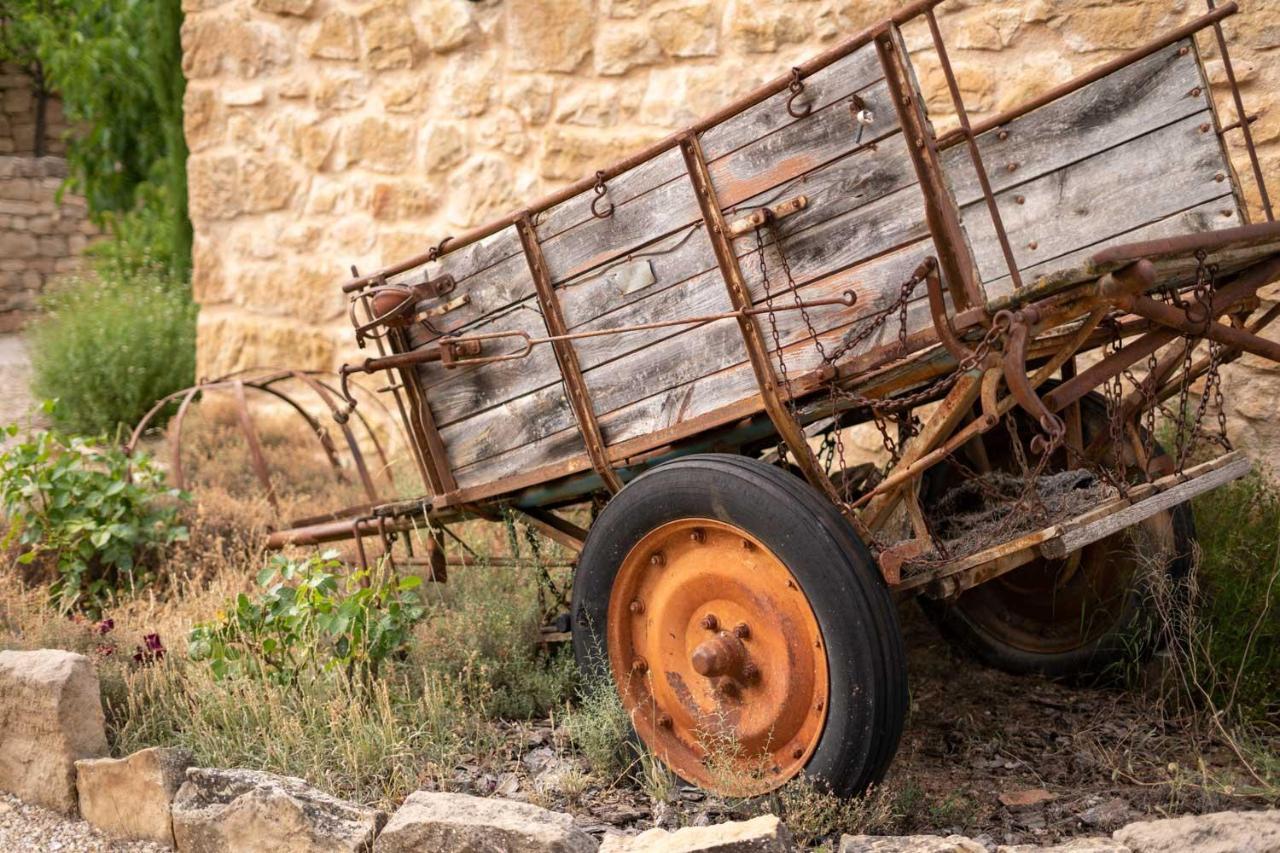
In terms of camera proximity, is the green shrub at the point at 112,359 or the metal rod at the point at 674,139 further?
the green shrub at the point at 112,359

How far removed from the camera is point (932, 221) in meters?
2.81

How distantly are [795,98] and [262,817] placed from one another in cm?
216

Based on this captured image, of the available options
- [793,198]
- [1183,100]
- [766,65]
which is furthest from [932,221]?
[766,65]

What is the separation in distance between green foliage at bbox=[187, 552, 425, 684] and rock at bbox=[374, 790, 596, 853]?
78 cm

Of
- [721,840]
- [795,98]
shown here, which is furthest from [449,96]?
[721,840]

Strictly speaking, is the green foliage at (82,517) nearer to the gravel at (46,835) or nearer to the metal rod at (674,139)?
the gravel at (46,835)

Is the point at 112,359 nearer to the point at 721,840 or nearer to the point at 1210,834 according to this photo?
the point at 721,840

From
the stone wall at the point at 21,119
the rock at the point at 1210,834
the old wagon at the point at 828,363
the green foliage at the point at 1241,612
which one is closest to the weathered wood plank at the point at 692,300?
the old wagon at the point at 828,363

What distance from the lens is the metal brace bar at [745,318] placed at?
3.03 m

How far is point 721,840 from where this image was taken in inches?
100

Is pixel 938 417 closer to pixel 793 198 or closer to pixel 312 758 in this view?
pixel 793 198

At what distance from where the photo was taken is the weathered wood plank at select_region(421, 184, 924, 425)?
2930 millimetres

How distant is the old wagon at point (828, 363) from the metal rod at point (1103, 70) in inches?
0.4

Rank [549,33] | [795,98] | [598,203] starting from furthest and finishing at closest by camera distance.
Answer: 1. [549,33]
2. [598,203]
3. [795,98]
